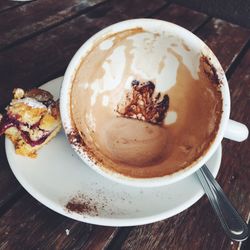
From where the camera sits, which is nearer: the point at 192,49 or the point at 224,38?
the point at 192,49

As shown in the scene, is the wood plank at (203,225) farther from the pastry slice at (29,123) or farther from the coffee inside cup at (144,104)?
the pastry slice at (29,123)

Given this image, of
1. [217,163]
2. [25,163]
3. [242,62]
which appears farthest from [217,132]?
[242,62]

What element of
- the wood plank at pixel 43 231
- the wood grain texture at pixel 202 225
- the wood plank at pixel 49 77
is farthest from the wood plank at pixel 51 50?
the wood grain texture at pixel 202 225

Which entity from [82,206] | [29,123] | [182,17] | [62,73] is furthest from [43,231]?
[182,17]

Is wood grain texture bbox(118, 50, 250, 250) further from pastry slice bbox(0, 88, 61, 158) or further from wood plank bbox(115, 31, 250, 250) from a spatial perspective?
pastry slice bbox(0, 88, 61, 158)

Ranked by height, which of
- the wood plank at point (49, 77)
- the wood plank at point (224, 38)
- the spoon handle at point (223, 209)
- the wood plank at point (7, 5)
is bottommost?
the wood plank at point (224, 38)

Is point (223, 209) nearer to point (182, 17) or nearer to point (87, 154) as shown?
point (87, 154)

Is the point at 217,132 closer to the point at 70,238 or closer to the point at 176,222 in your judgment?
the point at 176,222

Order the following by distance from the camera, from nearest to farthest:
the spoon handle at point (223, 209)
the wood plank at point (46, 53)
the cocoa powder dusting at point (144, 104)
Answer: the spoon handle at point (223, 209) → the cocoa powder dusting at point (144, 104) → the wood plank at point (46, 53)
